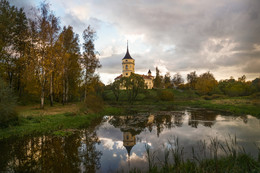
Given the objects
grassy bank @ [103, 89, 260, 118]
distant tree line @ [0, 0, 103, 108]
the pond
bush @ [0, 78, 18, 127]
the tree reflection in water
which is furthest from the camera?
grassy bank @ [103, 89, 260, 118]

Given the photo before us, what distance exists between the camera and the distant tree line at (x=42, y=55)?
1956 cm

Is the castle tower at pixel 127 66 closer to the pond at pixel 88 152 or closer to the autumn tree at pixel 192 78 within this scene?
the autumn tree at pixel 192 78

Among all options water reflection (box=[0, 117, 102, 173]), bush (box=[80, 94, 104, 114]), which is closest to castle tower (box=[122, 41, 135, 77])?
bush (box=[80, 94, 104, 114])

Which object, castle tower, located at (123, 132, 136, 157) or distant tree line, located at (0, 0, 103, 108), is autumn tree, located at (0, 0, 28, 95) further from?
castle tower, located at (123, 132, 136, 157)

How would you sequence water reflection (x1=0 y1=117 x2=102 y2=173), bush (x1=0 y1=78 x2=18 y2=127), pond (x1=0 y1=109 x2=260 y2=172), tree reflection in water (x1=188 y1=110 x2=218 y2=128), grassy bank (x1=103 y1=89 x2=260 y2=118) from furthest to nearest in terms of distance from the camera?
1. grassy bank (x1=103 y1=89 x2=260 y2=118)
2. tree reflection in water (x1=188 y1=110 x2=218 y2=128)
3. bush (x1=0 y1=78 x2=18 y2=127)
4. pond (x1=0 y1=109 x2=260 y2=172)
5. water reflection (x1=0 y1=117 x2=102 y2=173)

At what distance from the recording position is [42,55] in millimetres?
19375

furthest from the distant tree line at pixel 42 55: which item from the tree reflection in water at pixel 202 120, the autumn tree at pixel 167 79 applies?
the autumn tree at pixel 167 79

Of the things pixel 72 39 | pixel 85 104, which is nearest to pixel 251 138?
pixel 85 104

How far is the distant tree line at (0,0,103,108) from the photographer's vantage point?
19562mm

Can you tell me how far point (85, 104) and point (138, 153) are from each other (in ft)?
47.1

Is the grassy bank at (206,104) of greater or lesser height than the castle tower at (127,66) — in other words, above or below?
below

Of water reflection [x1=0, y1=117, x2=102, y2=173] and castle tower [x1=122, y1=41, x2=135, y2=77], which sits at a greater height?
castle tower [x1=122, y1=41, x2=135, y2=77]

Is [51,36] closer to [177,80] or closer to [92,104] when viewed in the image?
[92,104]

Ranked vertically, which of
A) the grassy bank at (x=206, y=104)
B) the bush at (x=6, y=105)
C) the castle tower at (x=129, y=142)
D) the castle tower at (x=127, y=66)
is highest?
the castle tower at (x=127, y=66)
